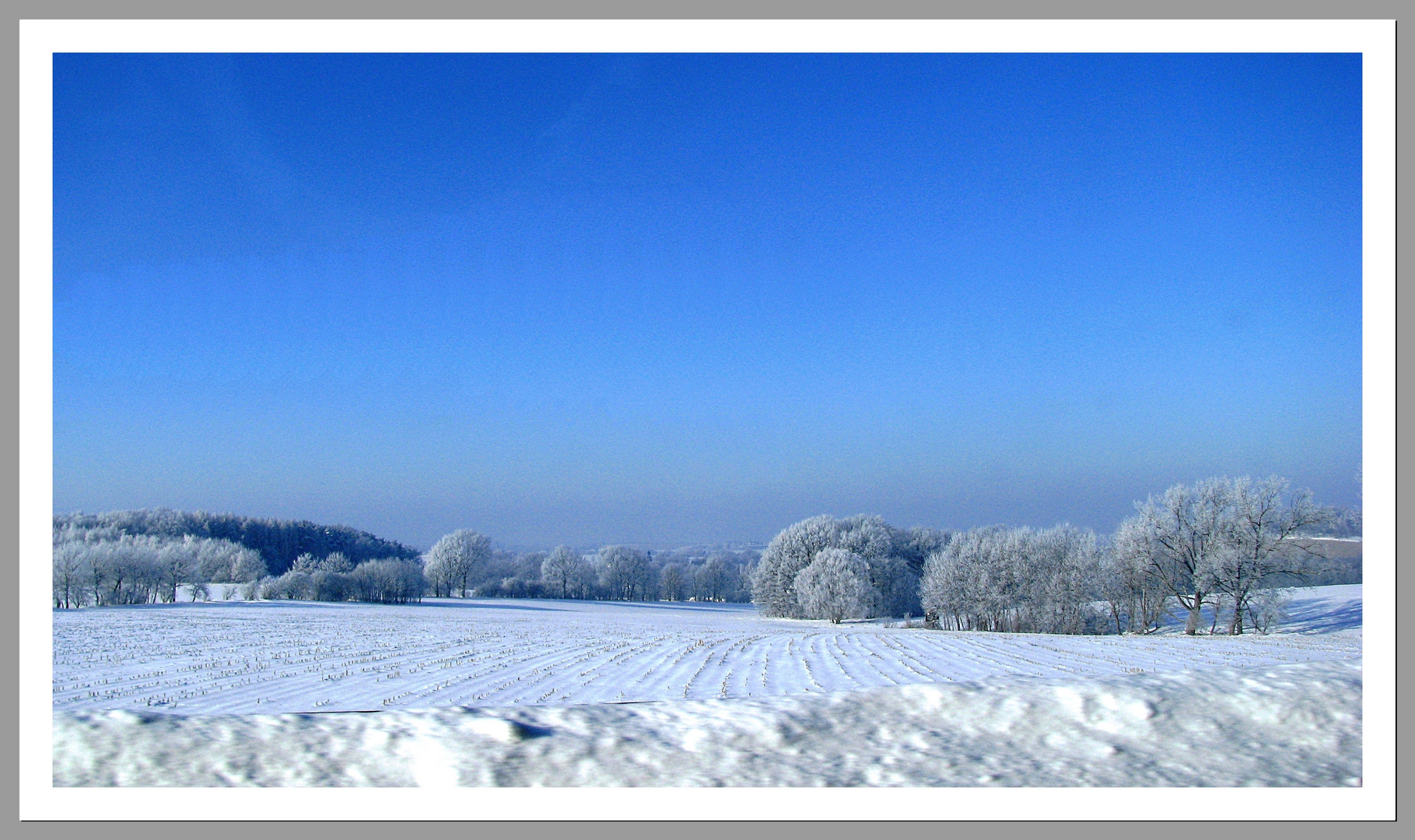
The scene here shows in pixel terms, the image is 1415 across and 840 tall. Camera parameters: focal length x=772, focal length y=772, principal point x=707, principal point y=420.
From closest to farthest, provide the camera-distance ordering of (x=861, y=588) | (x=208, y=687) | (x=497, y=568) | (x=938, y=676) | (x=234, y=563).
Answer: (x=208, y=687) → (x=938, y=676) → (x=861, y=588) → (x=234, y=563) → (x=497, y=568)

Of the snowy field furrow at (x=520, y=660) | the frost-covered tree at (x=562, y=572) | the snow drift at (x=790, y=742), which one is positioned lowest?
the frost-covered tree at (x=562, y=572)

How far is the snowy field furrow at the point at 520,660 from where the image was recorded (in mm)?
10617

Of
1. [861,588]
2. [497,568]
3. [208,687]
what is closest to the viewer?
[208,687]

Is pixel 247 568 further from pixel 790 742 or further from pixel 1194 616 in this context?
pixel 790 742

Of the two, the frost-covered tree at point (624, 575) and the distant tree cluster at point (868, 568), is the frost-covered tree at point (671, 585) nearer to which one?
the distant tree cluster at point (868, 568)

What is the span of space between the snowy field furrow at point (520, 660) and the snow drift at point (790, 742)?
0.58 m

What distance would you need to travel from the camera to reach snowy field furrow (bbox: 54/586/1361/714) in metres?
10.6

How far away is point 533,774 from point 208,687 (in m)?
11.4

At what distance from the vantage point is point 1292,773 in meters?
3.41

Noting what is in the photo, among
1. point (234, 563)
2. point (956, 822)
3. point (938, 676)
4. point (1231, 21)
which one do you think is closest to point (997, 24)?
point (1231, 21)

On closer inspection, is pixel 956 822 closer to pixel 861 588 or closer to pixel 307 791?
pixel 307 791

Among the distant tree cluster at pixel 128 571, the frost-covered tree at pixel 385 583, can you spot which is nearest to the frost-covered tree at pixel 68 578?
the distant tree cluster at pixel 128 571

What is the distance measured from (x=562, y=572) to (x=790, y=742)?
297ft

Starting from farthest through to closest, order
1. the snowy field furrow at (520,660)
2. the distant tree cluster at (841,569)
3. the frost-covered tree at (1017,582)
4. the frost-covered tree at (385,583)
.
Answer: the frost-covered tree at (385,583) < the distant tree cluster at (841,569) < the frost-covered tree at (1017,582) < the snowy field furrow at (520,660)
